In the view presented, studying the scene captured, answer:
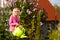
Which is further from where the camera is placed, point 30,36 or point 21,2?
point 21,2

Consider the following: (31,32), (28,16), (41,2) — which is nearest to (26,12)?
(28,16)

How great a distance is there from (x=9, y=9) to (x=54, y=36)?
234 inches

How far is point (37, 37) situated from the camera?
4.53 metres

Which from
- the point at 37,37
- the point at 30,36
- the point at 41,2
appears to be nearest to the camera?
the point at 37,37

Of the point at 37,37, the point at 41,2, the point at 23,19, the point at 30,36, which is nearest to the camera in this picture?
the point at 37,37

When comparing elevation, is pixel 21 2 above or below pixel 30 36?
above

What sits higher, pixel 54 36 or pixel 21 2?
pixel 21 2

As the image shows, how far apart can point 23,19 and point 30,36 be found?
5.27 meters

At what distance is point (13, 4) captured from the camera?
1052cm

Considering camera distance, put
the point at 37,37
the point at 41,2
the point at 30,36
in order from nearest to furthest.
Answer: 1. the point at 37,37
2. the point at 30,36
3. the point at 41,2

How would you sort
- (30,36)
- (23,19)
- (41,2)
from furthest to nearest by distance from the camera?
(41,2) → (23,19) → (30,36)

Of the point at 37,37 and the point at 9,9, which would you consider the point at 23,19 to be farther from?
the point at 37,37

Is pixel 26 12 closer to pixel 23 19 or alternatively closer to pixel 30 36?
pixel 23 19

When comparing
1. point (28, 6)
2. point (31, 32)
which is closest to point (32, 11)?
point (28, 6)
